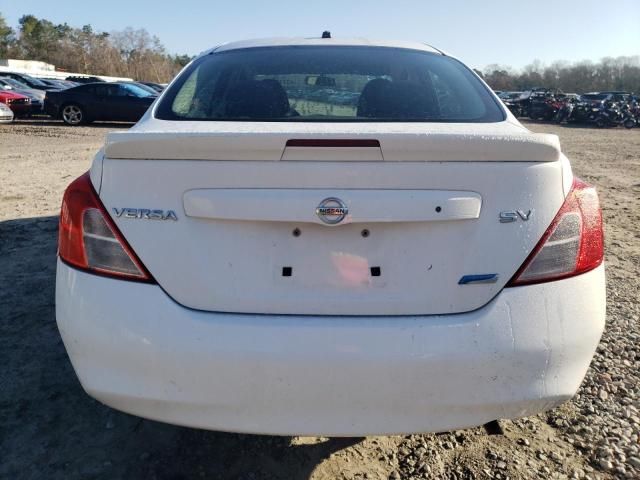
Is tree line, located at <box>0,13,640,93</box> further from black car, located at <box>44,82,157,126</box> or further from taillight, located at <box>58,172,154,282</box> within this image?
taillight, located at <box>58,172,154,282</box>

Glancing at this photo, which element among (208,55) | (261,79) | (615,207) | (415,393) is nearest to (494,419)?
(415,393)

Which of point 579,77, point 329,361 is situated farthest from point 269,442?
point 579,77

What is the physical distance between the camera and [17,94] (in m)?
18.9

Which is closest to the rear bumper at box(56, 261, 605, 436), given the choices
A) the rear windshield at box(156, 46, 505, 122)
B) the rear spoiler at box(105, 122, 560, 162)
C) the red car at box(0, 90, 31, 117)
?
the rear spoiler at box(105, 122, 560, 162)

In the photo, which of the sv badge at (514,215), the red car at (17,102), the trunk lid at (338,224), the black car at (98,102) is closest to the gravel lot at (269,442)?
the trunk lid at (338,224)

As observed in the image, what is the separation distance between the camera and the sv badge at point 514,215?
1.68 metres

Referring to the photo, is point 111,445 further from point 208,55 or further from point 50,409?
point 208,55

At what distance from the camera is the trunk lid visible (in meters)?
1.65

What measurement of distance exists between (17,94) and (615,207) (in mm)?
19172

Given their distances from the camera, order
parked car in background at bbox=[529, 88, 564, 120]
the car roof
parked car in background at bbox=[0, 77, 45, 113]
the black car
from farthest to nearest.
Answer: parked car in background at bbox=[529, 88, 564, 120]
parked car in background at bbox=[0, 77, 45, 113]
the black car
the car roof

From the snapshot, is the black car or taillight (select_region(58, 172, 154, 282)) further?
the black car

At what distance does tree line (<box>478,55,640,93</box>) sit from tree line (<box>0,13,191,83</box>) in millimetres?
47091

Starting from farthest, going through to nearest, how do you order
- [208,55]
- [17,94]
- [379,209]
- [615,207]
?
1. [17,94]
2. [615,207]
3. [208,55]
4. [379,209]

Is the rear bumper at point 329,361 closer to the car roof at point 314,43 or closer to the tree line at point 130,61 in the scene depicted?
the car roof at point 314,43
